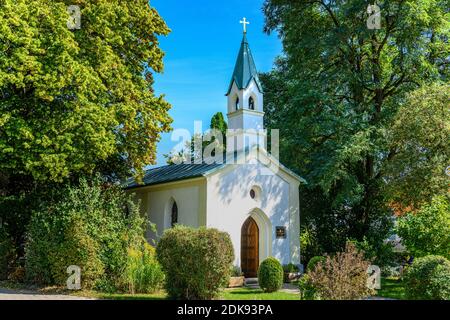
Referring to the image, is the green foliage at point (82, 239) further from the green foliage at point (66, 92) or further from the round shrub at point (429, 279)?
the round shrub at point (429, 279)

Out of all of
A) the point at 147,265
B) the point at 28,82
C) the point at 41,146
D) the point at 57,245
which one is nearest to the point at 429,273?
the point at 147,265

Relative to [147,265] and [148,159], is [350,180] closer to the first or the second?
[148,159]

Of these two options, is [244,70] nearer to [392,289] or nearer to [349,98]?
[349,98]

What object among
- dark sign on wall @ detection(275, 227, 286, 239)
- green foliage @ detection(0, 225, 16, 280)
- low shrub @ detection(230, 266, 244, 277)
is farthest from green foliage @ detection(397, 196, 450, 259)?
green foliage @ detection(0, 225, 16, 280)

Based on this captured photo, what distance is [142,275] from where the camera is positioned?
16.4 m

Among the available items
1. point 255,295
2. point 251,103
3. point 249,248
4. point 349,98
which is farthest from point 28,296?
point 349,98

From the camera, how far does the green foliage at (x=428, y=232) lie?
48.4 ft

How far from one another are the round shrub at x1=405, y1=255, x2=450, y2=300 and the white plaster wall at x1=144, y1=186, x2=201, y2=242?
34.7 feet

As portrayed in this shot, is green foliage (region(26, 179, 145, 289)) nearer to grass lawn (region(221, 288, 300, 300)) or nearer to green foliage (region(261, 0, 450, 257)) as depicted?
grass lawn (region(221, 288, 300, 300))

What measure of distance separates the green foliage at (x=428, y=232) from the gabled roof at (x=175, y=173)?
872cm

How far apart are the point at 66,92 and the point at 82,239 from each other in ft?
17.5

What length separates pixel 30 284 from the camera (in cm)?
1783

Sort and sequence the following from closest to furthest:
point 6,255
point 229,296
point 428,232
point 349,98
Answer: point 428,232, point 229,296, point 6,255, point 349,98

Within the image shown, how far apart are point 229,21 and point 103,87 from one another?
27.1ft
